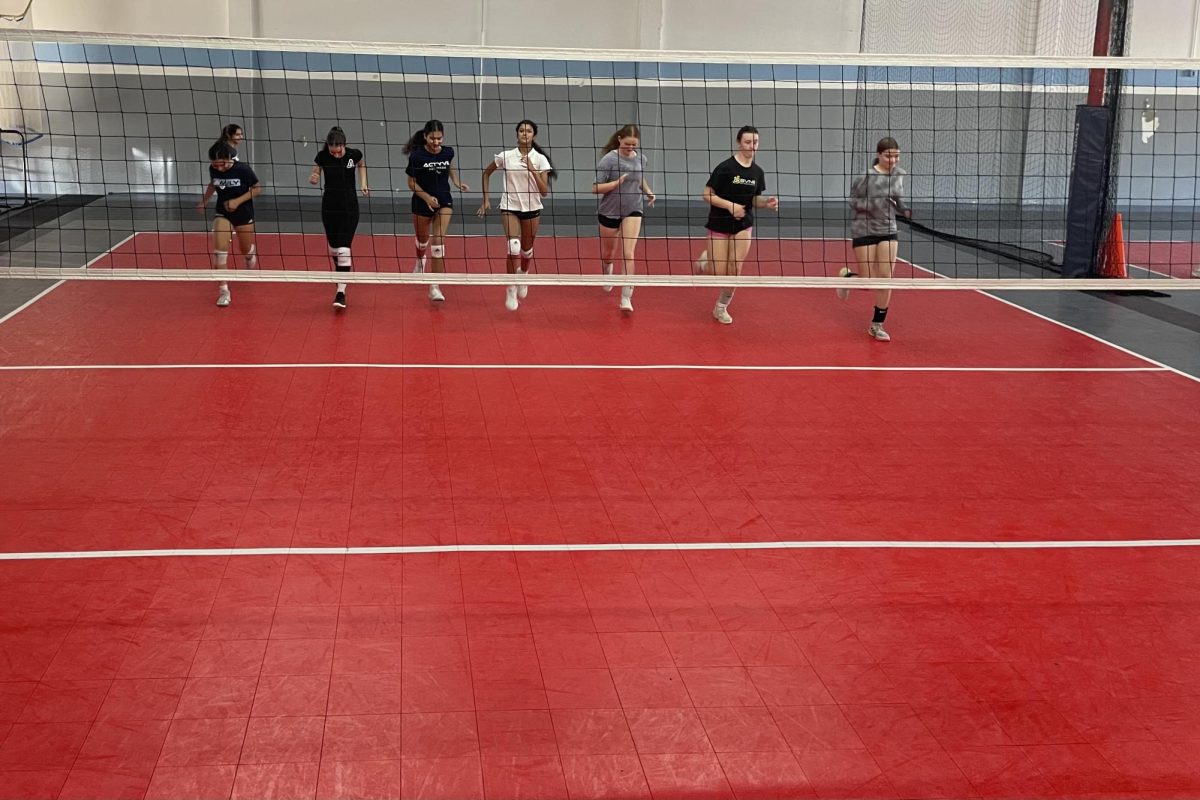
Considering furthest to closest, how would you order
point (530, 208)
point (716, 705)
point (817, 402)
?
point (530, 208) < point (817, 402) < point (716, 705)

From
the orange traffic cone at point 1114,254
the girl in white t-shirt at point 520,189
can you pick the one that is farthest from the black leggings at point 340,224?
the orange traffic cone at point 1114,254

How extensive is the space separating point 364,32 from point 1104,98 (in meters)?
11.8

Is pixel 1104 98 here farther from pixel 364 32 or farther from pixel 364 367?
pixel 364 32

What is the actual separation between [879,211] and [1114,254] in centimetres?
449

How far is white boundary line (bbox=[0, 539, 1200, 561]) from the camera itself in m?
4.99

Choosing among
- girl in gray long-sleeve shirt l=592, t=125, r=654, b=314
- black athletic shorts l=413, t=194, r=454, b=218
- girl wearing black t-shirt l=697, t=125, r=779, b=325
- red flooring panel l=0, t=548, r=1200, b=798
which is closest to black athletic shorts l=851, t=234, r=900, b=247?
girl wearing black t-shirt l=697, t=125, r=779, b=325

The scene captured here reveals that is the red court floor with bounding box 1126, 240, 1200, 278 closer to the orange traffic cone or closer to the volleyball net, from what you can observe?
the volleyball net

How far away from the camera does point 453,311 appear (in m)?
10.5

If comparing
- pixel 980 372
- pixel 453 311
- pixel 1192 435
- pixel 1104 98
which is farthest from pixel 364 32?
pixel 1192 435

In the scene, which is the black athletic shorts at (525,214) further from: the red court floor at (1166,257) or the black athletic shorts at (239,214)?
the red court floor at (1166,257)

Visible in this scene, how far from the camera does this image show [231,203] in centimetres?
970

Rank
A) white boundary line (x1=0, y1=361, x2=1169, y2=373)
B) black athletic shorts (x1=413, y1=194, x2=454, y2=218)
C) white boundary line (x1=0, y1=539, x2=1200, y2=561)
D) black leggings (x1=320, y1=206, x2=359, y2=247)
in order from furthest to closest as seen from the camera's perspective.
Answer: black athletic shorts (x1=413, y1=194, x2=454, y2=218), black leggings (x1=320, y1=206, x2=359, y2=247), white boundary line (x1=0, y1=361, x2=1169, y2=373), white boundary line (x1=0, y1=539, x2=1200, y2=561)

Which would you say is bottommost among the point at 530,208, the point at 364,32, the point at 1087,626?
the point at 1087,626

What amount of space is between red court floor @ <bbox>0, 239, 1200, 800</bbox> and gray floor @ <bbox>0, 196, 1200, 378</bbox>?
60.6 inches
